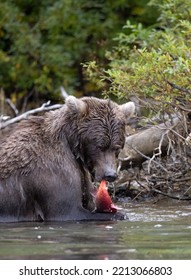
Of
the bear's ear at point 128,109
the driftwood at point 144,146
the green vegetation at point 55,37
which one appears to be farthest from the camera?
the green vegetation at point 55,37

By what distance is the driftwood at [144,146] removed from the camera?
1255cm

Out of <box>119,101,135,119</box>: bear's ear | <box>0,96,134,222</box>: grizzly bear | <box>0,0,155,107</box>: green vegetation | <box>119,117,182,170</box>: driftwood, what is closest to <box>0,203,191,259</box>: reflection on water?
<box>0,96,134,222</box>: grizzly bear

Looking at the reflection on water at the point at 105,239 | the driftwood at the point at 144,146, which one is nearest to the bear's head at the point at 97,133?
the reflection on water at the point at 105,239

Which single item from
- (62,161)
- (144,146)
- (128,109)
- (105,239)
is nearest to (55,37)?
(144,146)

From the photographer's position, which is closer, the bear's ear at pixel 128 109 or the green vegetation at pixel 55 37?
the bear's ear at pixel 128 109

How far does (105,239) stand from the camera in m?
9.03

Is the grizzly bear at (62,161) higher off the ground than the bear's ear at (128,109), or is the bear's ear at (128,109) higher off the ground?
the bear's ear at (128,109)

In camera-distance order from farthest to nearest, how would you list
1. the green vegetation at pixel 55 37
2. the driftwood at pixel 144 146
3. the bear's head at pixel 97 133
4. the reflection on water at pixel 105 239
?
the green vegetation at pixel 55 37
the driftwood at pixel 144 146
the bear's head at pixel 97 133
the reflection on water at pixel 105 239

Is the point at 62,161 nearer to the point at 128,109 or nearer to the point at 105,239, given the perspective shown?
the point at 128,109

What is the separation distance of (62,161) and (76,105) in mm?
632

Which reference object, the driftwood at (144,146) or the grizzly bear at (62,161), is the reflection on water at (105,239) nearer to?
the grizzly bear at (62,161)

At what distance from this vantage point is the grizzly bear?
10.4m

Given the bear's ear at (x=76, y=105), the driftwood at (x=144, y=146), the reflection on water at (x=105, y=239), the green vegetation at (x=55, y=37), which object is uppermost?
→ the bear's ear at (x=76, y=105)

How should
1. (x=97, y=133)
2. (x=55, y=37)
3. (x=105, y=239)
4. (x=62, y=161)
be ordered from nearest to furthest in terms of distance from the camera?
(x=105, y=239) < (x=97, y=133) < (x=62, y=161) < (x=55, y=37)
